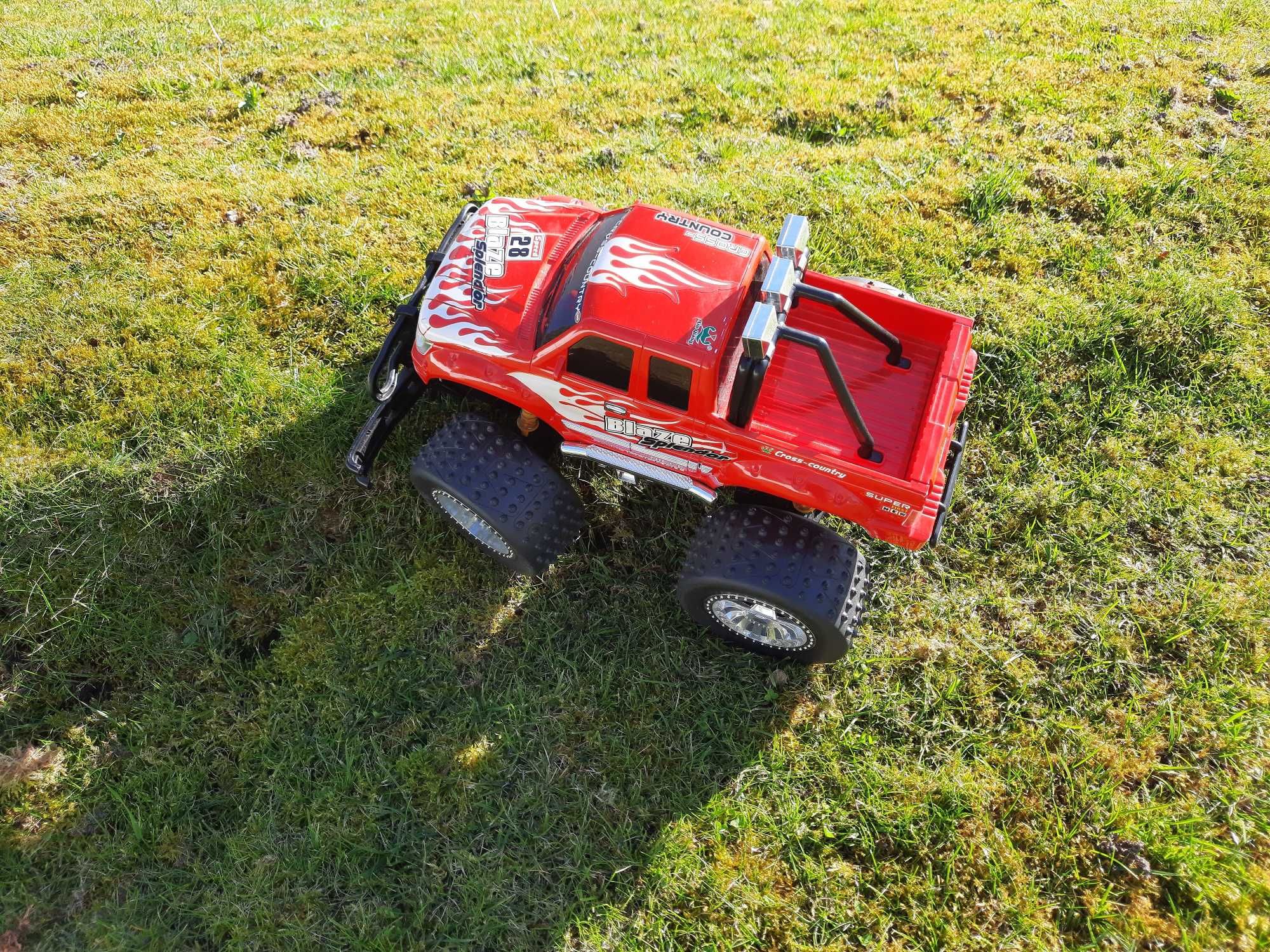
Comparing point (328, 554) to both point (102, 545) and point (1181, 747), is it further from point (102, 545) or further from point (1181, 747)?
point (1181, 747)

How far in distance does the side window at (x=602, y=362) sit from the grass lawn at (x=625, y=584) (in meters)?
1.26

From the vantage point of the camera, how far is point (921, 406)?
15.0ft

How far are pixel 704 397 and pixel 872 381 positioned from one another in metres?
1.27

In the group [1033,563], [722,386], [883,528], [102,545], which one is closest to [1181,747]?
[1033,563]

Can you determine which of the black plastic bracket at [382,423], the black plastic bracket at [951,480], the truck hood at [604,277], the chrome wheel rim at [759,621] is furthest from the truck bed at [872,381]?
the black plastic bracket at [382,423]

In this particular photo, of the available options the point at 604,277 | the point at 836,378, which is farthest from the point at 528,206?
the point at 836,378

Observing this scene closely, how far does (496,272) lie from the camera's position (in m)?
4.75

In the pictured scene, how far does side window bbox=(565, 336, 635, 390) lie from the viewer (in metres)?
4.19

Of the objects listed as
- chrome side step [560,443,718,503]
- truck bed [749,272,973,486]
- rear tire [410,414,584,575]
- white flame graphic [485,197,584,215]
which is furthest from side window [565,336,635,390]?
white flame graphic [485,197,584,215]

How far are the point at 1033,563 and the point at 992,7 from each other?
25.0ft

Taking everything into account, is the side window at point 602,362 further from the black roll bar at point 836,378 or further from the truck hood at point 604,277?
the black roll bar at point 836,378

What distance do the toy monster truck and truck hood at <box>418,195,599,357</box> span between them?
0.5 inches

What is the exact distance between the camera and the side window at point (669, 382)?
4.09 m

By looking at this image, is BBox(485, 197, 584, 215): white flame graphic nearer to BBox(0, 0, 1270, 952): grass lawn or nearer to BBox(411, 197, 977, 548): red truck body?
BBox(411, 197, 977, 548): red truck body
